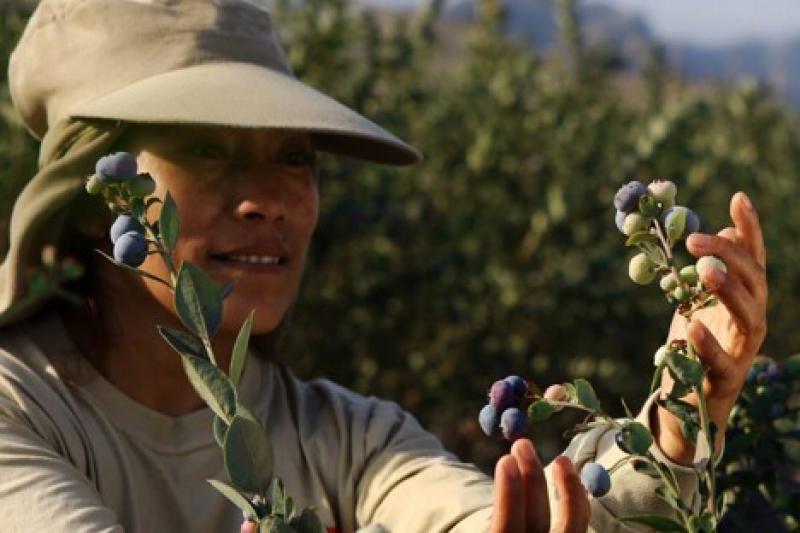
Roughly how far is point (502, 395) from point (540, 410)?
0.18 ft

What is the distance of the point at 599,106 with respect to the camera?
7020mm

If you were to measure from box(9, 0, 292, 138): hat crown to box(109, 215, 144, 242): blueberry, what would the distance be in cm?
75

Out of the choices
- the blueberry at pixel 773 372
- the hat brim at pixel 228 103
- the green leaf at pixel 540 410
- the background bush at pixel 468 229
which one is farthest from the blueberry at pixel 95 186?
the background bush at pixel 468 229

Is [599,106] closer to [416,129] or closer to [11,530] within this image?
[416,129]

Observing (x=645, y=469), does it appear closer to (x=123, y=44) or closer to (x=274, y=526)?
(x=274, y=526)

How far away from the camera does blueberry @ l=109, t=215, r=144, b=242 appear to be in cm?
112

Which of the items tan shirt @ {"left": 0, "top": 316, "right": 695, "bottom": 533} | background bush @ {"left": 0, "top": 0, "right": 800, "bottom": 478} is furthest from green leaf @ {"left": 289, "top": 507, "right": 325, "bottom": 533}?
background bush @ {"left": 0, "top": 0, "right": 800, "bottom": 478}

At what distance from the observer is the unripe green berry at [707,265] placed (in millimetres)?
1150

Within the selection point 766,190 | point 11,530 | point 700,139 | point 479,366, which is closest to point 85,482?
point 11,530

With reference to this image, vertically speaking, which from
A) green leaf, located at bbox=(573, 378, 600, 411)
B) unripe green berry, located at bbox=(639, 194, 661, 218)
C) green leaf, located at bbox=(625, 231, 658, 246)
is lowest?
green leaf, located at bbox=(573, 378, 600, 411)

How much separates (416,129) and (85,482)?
173 inches

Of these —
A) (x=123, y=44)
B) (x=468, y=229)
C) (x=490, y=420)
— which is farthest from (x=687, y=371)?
(x=468, y=229)

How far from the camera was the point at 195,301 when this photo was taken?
40.9 inches

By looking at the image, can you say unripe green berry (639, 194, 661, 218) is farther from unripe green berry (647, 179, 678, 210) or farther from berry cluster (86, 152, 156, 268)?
berry cluster (86, 152, 156, 268)
